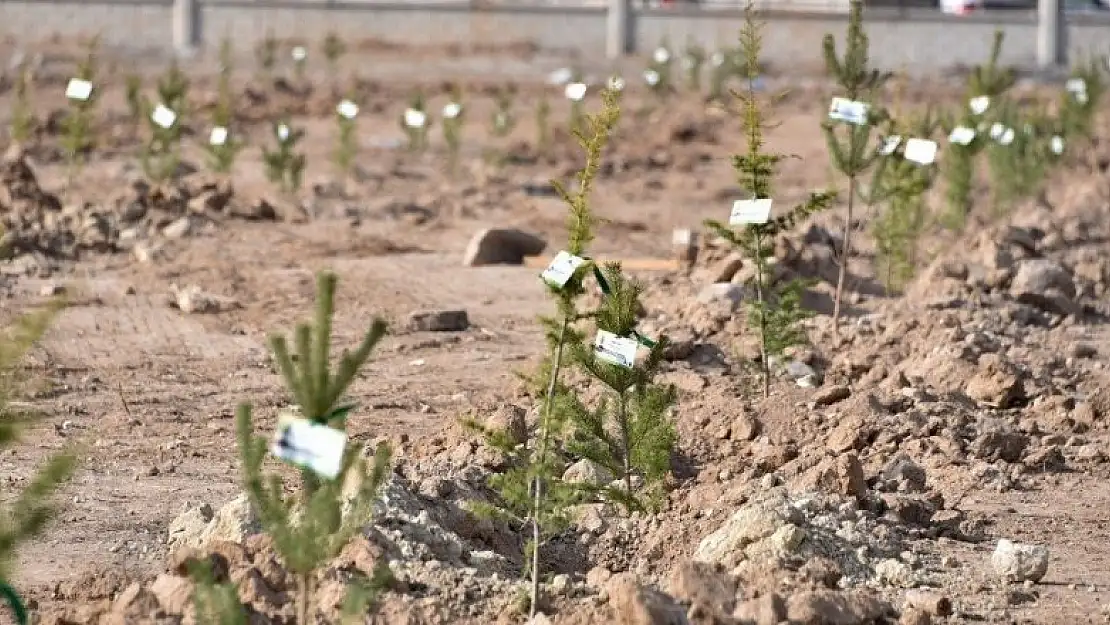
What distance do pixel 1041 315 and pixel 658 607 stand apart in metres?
6.72

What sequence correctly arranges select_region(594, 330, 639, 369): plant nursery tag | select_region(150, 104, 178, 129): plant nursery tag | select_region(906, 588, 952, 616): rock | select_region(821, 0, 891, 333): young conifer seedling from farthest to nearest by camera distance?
select_region(150, 104, 178, 129): plant nursery tag < select_region(821, 0, 891, 333): young conifer seedling < select_region(594, 330, 639, 369): plant nursery tag < select_region(906, 588, 952, 616): rock

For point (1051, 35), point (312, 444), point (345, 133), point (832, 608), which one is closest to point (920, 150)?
point (832, 608)

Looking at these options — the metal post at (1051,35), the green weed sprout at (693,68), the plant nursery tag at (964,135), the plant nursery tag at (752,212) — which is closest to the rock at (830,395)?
the plant nursery tag at (752,212)

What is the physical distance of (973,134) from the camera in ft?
42.1

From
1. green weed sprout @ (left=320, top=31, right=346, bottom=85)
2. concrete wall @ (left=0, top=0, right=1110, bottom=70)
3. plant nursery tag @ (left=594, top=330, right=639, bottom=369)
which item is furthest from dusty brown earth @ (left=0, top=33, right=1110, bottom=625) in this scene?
concrete wall @ (left=0, top=0, right=1110, bottom=70)

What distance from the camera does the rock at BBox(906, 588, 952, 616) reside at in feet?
20.2

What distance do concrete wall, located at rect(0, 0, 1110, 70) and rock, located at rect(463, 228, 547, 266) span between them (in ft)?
60.7

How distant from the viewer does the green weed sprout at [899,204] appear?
10812 millimetres

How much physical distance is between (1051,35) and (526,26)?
864 centimetres

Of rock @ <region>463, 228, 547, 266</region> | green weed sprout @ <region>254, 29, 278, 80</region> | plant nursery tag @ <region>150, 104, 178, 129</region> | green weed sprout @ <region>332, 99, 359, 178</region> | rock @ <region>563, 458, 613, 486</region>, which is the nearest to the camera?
rock @ <region>563, 458, 613, 486</region>

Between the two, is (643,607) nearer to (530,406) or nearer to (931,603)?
(931,603)

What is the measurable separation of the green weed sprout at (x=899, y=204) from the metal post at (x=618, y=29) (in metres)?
19.4

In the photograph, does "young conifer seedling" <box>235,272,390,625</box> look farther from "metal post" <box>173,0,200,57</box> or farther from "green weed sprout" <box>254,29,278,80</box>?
"metal post" <box>173,0,200,57</box>

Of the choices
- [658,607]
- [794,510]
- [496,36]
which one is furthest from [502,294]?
[496,36]
